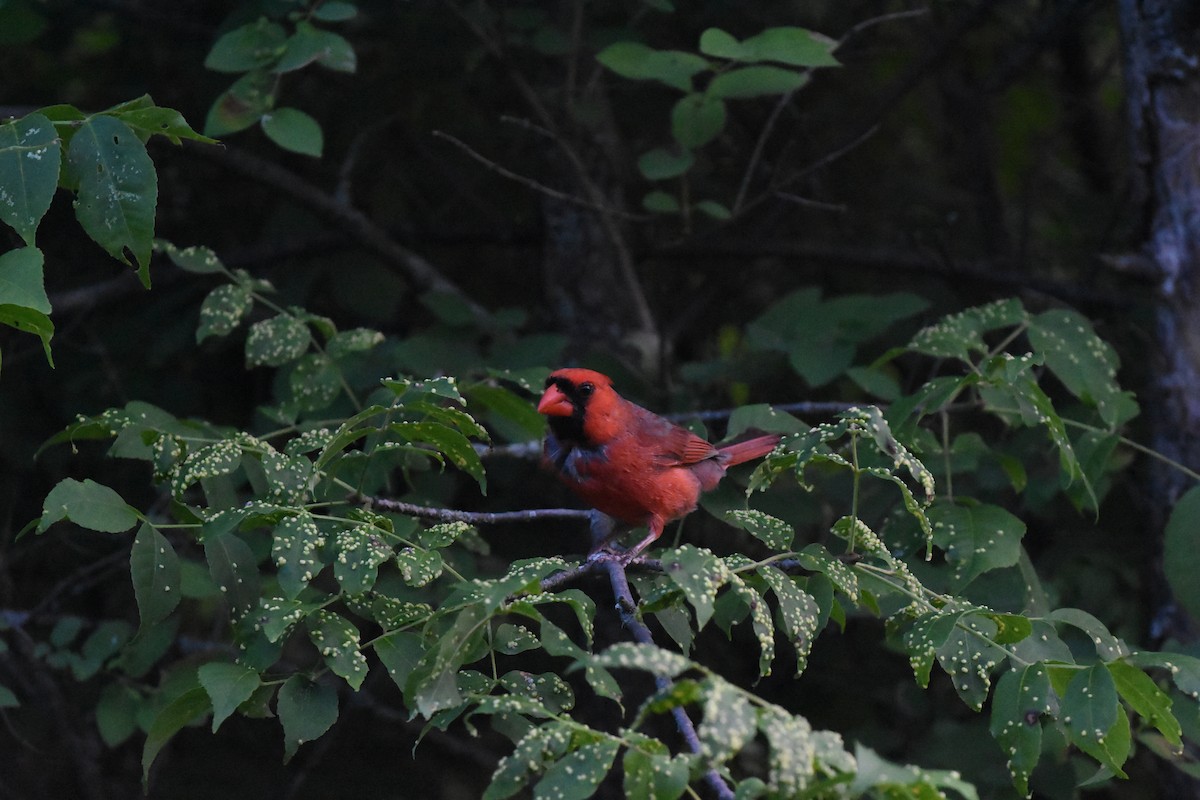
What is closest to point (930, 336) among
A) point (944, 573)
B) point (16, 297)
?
point (944, 573)

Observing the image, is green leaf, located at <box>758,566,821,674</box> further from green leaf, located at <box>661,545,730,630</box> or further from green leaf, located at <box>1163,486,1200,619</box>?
green leaf, located at <box>1163,486,1200,619</box>

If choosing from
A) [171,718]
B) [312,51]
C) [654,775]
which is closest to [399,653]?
[171,718]

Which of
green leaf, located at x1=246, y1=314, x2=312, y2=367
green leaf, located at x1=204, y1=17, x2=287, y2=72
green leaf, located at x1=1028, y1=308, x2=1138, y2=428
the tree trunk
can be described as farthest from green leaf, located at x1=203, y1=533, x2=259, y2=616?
the tree trunk

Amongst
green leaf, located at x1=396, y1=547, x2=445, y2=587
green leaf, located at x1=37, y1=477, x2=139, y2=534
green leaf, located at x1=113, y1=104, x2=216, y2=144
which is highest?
→ green leaf, located at x1=113, y1=104, x2=216, y2=144

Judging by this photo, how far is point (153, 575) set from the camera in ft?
7.54

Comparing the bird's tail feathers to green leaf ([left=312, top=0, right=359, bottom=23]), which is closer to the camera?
green leaf ([left=312, top=0, right=359, bottom=23])

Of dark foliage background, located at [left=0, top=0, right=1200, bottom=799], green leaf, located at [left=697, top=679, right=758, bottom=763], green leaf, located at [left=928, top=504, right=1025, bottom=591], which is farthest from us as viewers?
dark foliage background, located at [left=0, top=0, right=1200, bottom=799]

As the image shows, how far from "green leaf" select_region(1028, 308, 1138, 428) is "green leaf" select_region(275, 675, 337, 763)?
6.51 ft

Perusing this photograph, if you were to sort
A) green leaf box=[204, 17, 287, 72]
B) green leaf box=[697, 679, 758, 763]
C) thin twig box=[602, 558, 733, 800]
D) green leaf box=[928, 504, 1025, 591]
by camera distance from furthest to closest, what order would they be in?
green leaf box=[204, 17, 287, 72]
green leaf box=[928, 504, 1025, 591]
thin twig box=[602, 558, 733, 800]
green leaf box=[697, 679, 758, 763]

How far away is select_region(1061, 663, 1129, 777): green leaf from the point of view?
1874 mm

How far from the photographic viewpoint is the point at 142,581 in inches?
89.6

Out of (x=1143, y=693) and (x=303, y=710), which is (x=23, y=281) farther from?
(x=1143, y=693)

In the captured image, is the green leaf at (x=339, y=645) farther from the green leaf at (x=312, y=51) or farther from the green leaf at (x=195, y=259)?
the green leaf at (x=312, y=51)

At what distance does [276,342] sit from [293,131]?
1.82ft
